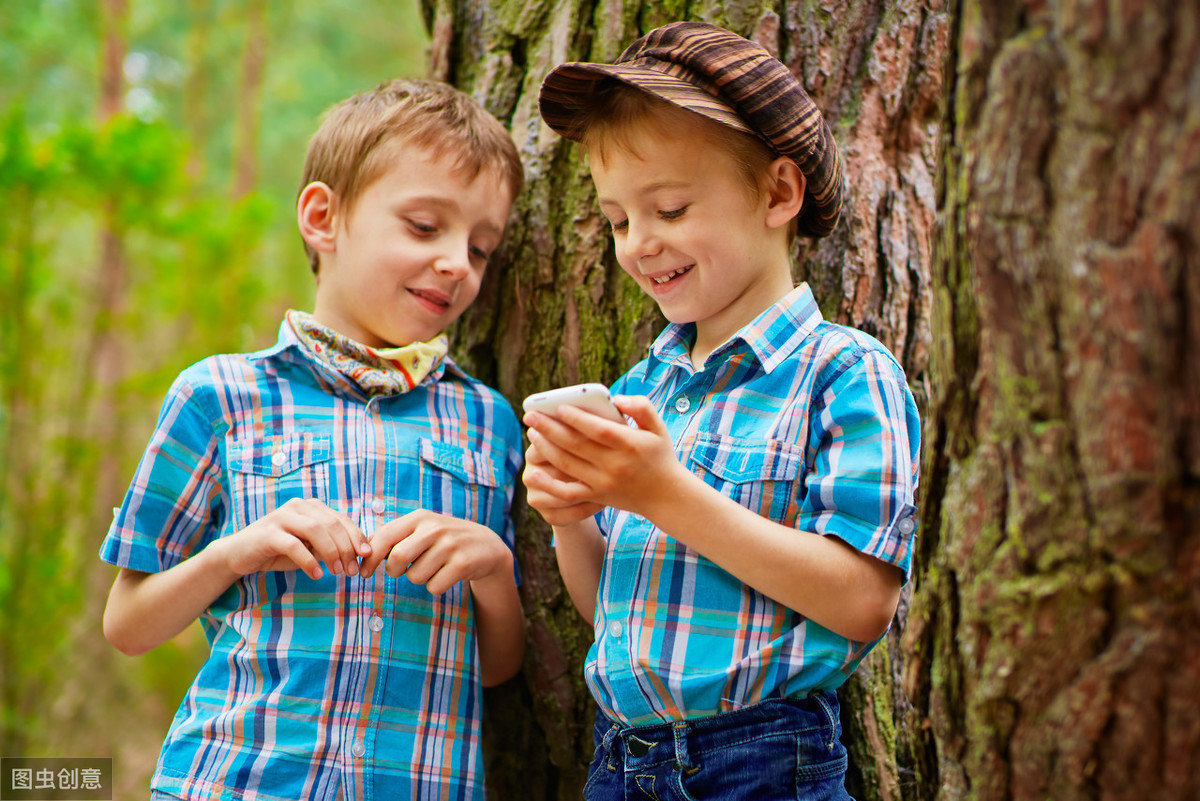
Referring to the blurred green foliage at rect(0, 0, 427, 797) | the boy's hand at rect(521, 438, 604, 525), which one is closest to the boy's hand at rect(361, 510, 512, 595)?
the boy's hand at rect(521, 438, 604, 525)

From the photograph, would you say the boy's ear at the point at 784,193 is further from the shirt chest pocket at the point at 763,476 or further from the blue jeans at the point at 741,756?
the blue jeans at the point at 741,756

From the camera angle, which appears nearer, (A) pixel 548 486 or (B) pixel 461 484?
(A) pixel 548 486

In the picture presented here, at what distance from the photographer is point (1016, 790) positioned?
1.16 metres

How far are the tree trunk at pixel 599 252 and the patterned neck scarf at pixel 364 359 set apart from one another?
40 cm

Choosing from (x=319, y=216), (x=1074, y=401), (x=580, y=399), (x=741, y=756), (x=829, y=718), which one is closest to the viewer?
(x=1074, y=401)

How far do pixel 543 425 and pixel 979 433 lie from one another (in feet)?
2.01

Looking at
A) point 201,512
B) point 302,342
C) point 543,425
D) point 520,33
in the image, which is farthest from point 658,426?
point 520,33

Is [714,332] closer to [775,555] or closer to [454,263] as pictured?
[775,555]

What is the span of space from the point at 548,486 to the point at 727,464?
32cm

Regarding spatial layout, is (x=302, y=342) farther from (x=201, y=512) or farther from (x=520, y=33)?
(x=520, y=33)

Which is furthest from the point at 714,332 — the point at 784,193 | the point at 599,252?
the point at 599,252

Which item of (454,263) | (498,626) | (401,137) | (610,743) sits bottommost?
(610,743)

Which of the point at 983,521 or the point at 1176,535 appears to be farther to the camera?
the point at 983,521

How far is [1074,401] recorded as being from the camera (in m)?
1.07
